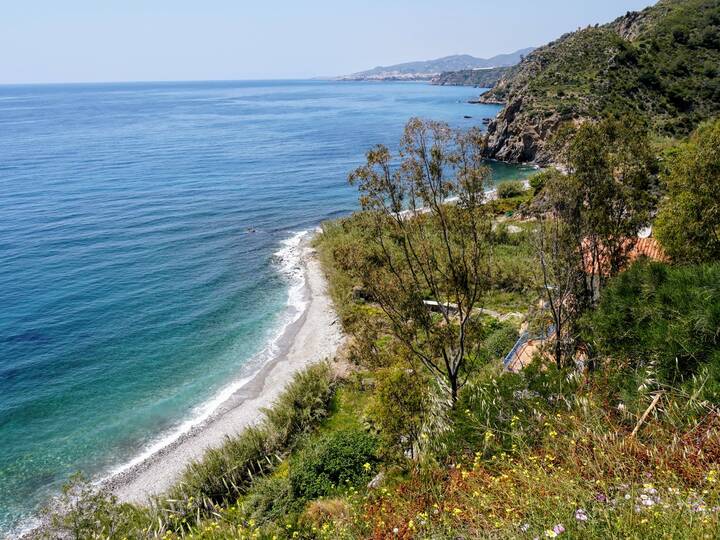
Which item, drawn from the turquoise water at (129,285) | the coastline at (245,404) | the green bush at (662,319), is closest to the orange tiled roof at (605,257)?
the green bush at (662,319)

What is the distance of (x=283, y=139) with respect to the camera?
316ft

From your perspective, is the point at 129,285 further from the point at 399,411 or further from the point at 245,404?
the point at 399,411

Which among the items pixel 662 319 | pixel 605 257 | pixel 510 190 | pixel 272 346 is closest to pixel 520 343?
pixel 605 257

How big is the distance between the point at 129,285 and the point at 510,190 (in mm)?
39474

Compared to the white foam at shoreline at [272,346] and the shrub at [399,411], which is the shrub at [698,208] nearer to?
the shrub at [399,411]

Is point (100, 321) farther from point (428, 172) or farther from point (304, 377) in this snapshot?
point (428, 172)

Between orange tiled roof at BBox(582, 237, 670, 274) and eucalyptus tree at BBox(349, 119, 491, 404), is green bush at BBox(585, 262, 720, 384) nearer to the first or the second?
orange tiled roof at BBox(582, 237, 670, 274)

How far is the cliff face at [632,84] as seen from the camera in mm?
64750

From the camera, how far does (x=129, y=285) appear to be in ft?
117

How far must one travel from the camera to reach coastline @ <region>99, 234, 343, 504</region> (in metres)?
19.4

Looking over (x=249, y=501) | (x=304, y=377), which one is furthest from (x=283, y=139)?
(x=249, y=501)

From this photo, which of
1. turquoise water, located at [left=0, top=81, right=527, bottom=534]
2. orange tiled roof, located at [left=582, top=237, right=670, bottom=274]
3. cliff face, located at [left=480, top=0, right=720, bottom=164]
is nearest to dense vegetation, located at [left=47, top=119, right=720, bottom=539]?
orange tiled roof, located at [left=582, top=237, right=670, bottom=274]

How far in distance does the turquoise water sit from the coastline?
3.83 ft

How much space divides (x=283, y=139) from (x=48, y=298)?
227 ft
